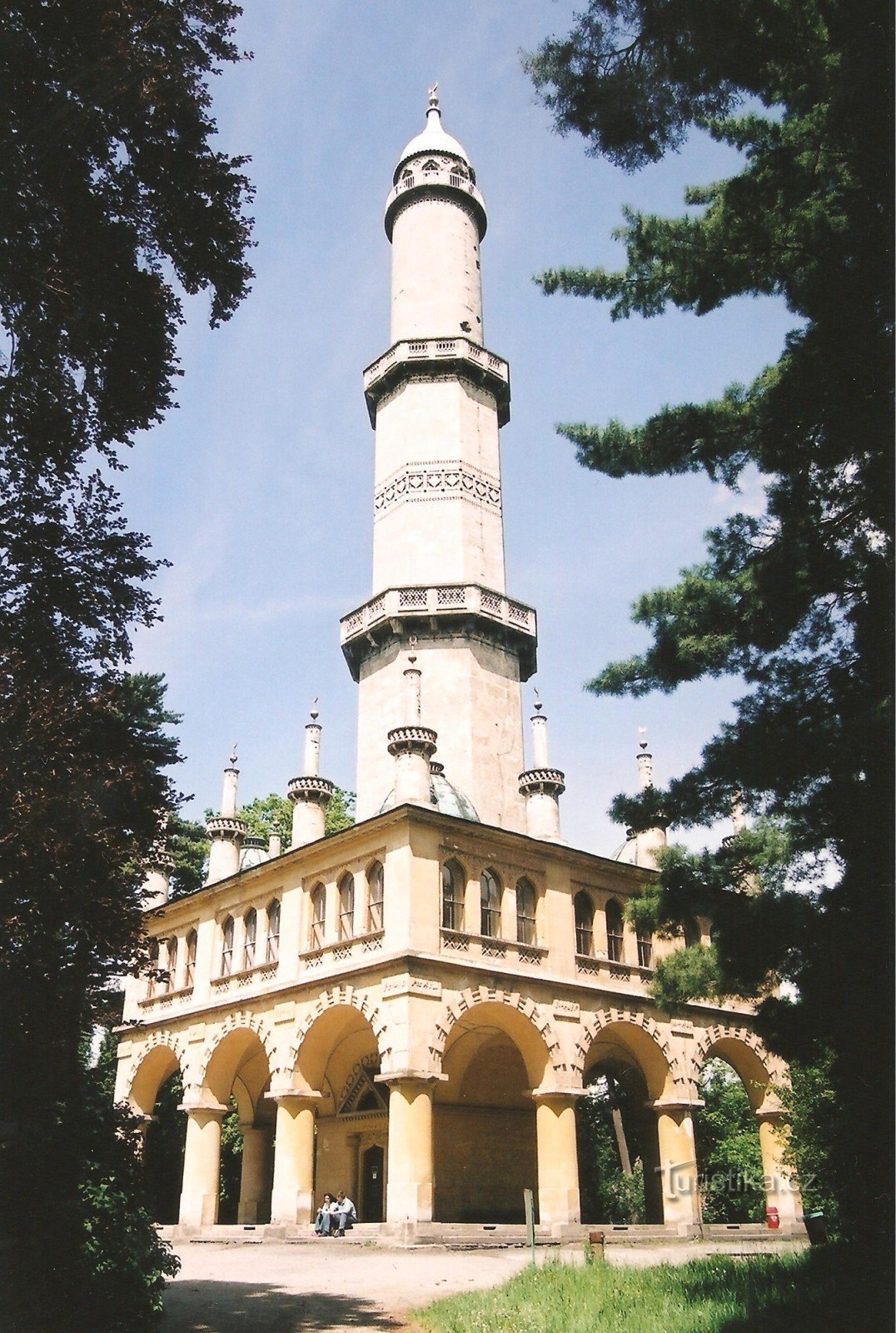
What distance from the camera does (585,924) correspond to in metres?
29.1

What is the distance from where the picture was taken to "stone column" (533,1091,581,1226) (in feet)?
81.0

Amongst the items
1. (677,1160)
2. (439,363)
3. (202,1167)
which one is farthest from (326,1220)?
(439,363)

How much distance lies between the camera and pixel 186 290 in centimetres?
1237

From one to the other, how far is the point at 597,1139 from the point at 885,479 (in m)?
33.0

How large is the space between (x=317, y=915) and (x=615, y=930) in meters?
7.96

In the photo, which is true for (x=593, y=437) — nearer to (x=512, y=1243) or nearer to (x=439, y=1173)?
(x=512, y=1243)

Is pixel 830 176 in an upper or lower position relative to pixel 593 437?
upper

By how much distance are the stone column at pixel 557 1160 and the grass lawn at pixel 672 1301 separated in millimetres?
10646

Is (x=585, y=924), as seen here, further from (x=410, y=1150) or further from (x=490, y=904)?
(x=410, y=1150)

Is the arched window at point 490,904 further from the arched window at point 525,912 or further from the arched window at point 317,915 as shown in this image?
the arched window at point 317,915

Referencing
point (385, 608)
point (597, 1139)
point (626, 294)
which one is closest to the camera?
point (626, 294)

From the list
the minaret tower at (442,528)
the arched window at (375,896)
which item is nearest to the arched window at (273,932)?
the arched window at (375,896)

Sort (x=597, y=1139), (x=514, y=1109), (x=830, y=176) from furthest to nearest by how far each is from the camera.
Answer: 1. (x=597, y=1139)
2. (x=514, y=1109)
3. (x=830, y=176)

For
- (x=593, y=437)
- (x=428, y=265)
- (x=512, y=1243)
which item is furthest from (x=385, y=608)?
(x=593, y=437)
